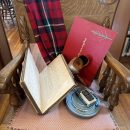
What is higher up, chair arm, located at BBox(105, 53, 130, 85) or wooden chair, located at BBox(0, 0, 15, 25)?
→ wooden chair, located at BBox(0, 0, 15, 25)

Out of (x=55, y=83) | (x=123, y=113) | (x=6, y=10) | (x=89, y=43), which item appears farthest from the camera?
(x=123, y=113)

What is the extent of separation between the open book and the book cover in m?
0.12

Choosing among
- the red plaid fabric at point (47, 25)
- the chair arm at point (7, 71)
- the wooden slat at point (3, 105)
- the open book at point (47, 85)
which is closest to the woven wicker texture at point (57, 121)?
the open book at point (47, 85)

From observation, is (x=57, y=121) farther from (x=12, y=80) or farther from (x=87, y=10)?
(x=87, y=10)

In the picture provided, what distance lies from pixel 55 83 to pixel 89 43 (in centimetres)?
30

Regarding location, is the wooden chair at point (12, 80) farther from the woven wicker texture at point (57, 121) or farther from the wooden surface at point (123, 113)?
the wooden surface at point (123, 113)

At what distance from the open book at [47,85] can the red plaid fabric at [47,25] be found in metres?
0.11

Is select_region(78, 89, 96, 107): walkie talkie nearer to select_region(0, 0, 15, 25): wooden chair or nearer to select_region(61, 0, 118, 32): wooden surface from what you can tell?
select_region(61, 0, 118, 32): wooden surface

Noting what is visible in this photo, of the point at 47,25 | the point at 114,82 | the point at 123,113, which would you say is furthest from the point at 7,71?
the point at 123,113

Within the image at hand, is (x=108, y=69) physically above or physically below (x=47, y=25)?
below

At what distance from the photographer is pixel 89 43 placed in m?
0.90

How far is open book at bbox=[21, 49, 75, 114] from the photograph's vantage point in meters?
0.68

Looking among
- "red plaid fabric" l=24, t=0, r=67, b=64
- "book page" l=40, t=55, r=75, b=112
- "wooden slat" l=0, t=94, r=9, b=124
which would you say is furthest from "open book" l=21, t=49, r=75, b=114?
"wooden slat" l=0, t=94, r=9, b=124

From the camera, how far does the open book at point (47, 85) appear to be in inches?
26.8
